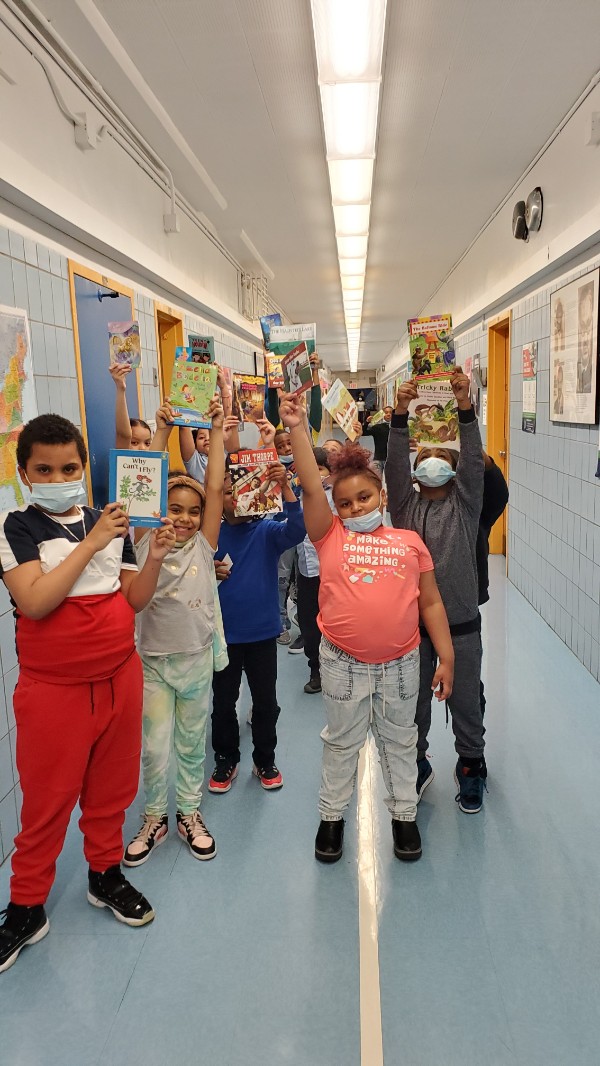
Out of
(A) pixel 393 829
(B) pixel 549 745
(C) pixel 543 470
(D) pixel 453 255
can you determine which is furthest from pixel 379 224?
(A) pixel 393 829

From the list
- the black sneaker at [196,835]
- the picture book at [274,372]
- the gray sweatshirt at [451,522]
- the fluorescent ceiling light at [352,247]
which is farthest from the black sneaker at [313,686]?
the fluorescent ceiling light at [352,247]

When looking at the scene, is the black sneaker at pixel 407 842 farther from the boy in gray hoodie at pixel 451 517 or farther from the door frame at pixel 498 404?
the door frame at pixel 498 404

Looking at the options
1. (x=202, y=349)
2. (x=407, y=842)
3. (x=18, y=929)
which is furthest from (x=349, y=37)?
(x=18, y=929)

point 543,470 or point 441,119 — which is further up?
point 441,119

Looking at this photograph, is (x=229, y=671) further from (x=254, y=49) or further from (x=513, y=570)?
(x=513, y=570)

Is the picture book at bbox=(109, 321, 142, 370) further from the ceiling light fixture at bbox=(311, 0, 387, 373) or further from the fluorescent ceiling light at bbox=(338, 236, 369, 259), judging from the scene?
the fluorescent ceiling light at bbox=(338, 236, 369, 259)

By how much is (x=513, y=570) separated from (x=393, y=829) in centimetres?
413

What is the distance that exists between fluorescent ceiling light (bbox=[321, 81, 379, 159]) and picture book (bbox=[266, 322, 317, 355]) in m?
1.83

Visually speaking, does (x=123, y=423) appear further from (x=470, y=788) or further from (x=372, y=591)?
(x=470, y=788)

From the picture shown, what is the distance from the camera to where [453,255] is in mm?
8344

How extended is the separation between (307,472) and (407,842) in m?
1.34

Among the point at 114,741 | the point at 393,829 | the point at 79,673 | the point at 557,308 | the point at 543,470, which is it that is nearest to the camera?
the point at 79,673

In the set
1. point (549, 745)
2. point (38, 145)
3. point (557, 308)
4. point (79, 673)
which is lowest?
point (549, 745)

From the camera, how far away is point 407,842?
2.40 meters
